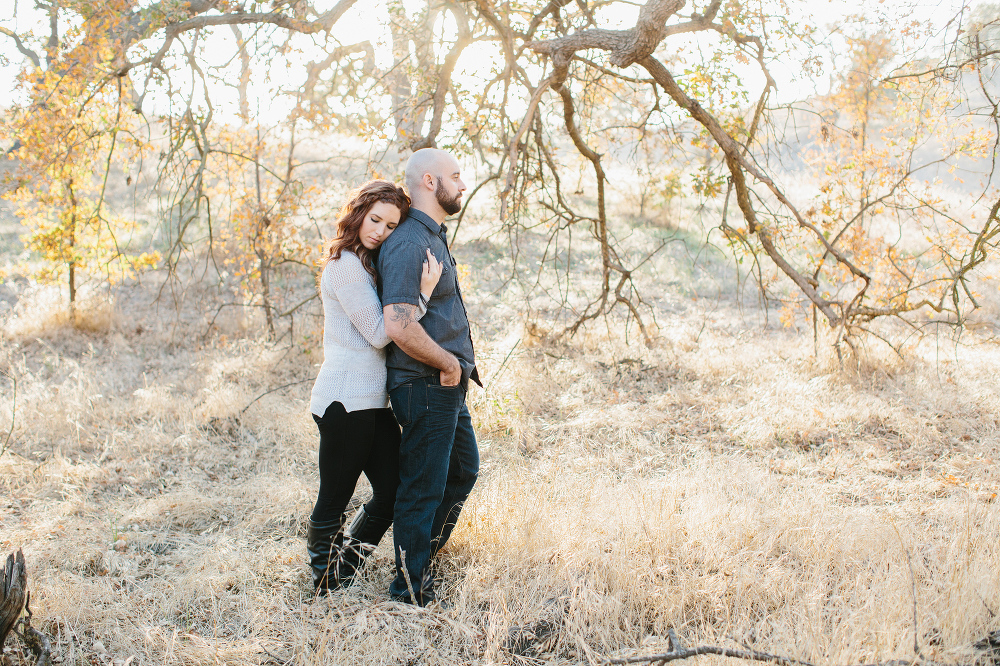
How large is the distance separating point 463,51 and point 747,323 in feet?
16.9

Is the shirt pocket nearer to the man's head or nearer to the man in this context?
the man

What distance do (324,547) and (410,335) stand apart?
3.43 ft

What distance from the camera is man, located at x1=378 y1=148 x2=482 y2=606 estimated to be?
252 cm

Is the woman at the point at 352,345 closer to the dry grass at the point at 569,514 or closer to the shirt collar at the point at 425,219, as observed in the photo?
the shirt collar at the point at 425,219

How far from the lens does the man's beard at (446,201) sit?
2.65m

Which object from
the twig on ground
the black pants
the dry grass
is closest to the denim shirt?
the black pants

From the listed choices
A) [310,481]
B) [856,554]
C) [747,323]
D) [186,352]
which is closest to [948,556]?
[856,554]

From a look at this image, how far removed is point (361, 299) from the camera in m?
2.53

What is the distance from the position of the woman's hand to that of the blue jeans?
1.14ft

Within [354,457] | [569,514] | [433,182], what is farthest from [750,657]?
[433,182]

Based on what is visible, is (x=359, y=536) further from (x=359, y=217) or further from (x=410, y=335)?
(x=359, y=217)

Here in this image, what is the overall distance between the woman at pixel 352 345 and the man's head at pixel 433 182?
7 centimetres

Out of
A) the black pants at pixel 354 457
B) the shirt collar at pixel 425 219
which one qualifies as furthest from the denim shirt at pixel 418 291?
the black pants at pixel 354 457

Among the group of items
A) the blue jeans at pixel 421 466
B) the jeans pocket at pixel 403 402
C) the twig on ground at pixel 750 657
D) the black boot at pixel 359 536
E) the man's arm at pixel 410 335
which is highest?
the man's arm at pixel 410 335
